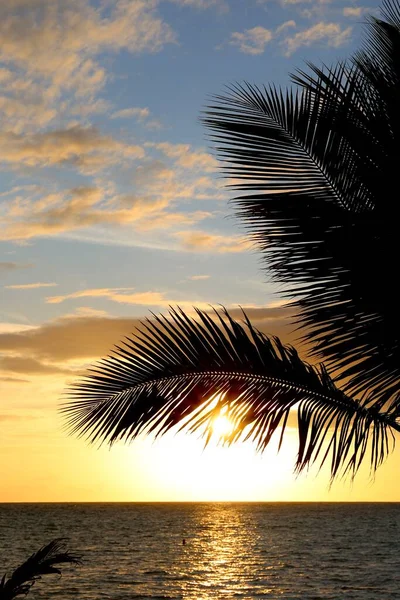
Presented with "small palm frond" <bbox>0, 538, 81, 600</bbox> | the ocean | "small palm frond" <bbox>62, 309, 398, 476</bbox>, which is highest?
"small palm frond" <bbox>62, 309, 398, 476</bbox>

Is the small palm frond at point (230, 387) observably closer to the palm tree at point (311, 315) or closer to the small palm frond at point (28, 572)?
the palm tree at point (311, 315)

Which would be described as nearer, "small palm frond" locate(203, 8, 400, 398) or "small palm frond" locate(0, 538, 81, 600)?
"small palm frond" locate(203, 8, 400, 398)

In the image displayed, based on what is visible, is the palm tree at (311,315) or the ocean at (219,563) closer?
the palm tree at (311,315)

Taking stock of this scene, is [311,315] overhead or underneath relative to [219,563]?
overhead

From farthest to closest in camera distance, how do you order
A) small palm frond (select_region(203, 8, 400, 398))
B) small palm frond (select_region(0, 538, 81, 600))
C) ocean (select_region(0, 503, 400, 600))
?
1. ocean (select_region(0, 503, 400, 600))
2. small palm frond (select_region(0, 538, 81, 600))
3. small palm frond (select_region(203, 8, 400, 398))

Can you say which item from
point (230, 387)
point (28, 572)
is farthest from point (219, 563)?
point (230, 387)

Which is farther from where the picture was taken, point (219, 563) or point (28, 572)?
point (219, 563)

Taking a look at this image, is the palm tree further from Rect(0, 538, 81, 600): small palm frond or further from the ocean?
the ocean

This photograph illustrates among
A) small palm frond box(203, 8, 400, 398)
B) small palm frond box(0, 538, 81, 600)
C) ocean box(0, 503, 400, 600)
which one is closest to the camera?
small palm frond box(203, 8, 400, 398)

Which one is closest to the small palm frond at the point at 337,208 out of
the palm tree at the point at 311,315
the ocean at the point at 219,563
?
the palm tree at the point at 311,315

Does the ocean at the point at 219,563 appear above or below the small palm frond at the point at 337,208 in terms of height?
below

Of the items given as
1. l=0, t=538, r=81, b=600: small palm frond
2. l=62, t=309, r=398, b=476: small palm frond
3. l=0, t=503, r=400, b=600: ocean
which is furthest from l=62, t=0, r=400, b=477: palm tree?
l=0, t=503, r=400, b=600: ocean

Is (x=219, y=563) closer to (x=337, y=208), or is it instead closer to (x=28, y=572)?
(x=28, y=572)

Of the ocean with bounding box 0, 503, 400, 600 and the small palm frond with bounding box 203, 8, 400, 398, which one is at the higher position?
the small palm frond with bounding box 203, 8, 400, 398
